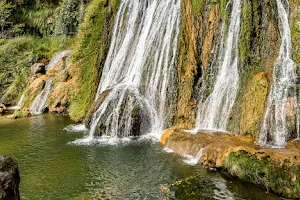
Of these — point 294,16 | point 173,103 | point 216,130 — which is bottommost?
point 216,130

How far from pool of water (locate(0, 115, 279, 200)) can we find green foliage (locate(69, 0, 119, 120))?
6834 millimetres

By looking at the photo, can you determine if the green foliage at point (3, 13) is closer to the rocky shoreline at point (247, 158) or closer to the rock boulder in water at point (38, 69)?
the rock boulder in water at point (38, 69)

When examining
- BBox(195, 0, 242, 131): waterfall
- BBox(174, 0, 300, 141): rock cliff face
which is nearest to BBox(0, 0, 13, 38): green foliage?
BBox(174, 0, 300, 141): rock cliff face

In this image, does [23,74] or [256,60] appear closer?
[256,60]

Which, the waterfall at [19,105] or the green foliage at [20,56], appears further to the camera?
the green foliage at [20,56]

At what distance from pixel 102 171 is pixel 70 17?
32602 millimetres

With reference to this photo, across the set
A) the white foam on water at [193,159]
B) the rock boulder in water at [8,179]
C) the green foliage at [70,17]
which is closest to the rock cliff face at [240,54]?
the white foam on water at [193,159]

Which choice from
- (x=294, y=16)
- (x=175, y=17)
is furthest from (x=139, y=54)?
(x=294, y=16)

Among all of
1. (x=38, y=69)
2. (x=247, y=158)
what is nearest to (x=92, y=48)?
(x=38, y=69)

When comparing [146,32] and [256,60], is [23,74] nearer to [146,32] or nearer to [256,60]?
[146,32]

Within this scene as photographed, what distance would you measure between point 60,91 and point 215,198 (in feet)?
64.8

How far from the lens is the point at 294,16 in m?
17.1

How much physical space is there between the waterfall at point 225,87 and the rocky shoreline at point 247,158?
5.99ft

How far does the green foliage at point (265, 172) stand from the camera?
35.4ft
